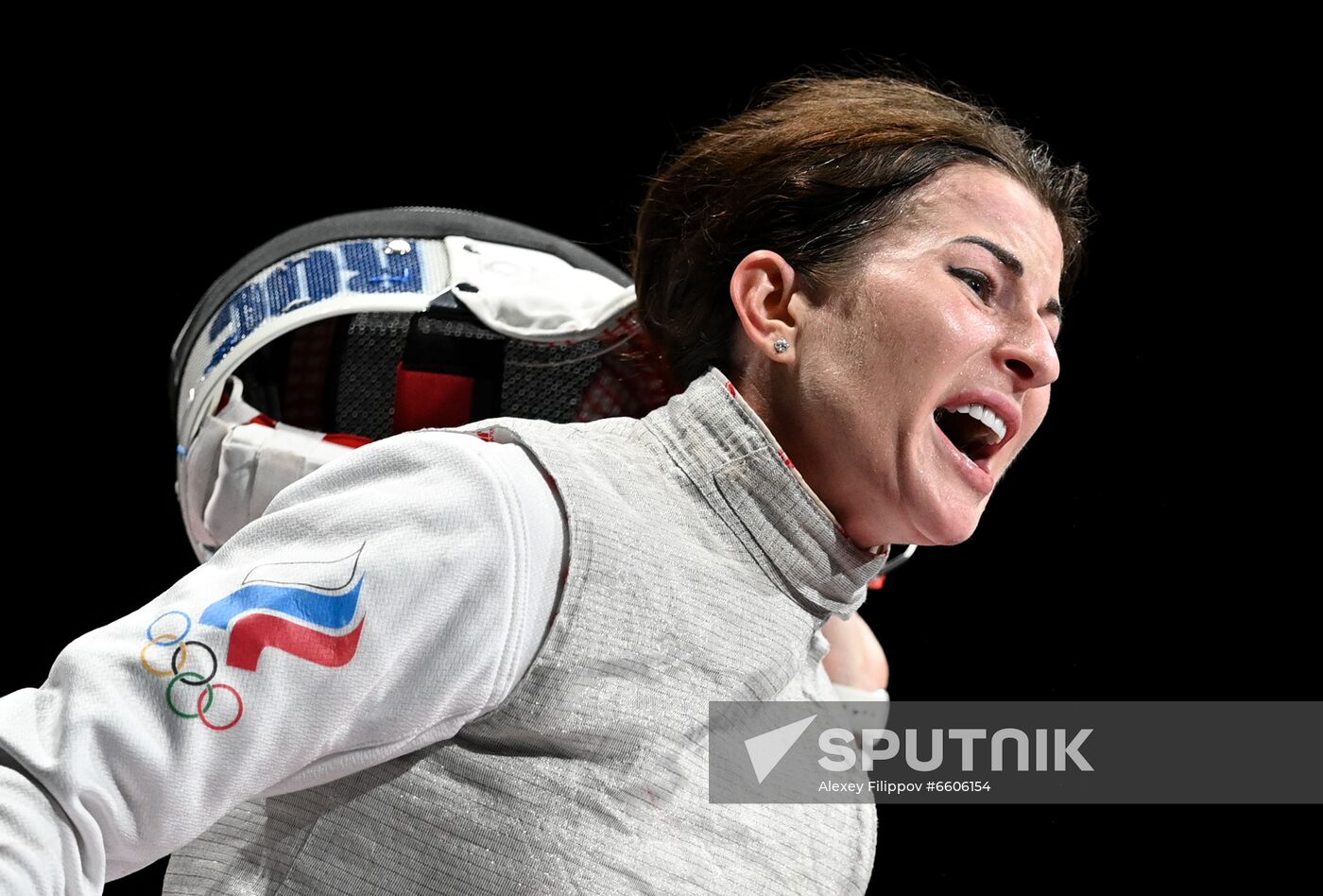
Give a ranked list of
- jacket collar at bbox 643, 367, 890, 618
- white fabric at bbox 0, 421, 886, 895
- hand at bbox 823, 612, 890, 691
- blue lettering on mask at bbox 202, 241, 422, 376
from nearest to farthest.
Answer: white fabric at bbox 0, 421, 886, 895 → jacket collar at bbox 643, 367, 890, 618 → blue lettering on mask at bbox 202, 241, 422, 376 → hand at bbox 823, 612, 890, 691

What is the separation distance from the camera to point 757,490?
40.8 inches

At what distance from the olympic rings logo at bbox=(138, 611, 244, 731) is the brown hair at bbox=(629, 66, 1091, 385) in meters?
0.51

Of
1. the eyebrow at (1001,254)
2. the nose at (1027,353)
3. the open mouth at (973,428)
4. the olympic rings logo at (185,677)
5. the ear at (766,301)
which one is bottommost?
the olympic rings logo at (185,677)

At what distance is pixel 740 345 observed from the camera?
1.14m

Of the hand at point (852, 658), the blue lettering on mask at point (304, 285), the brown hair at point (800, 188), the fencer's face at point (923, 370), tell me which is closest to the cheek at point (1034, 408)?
the fencer's face at point (923, 370)

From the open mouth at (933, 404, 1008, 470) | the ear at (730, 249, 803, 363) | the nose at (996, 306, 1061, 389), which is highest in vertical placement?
the ear at (730, 249, 803, 363)

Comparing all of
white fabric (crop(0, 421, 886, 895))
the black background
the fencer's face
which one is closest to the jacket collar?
the fencer's face

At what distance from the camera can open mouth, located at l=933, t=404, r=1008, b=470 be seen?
1.08 metres

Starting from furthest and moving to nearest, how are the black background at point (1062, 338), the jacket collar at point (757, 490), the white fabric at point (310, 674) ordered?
the black background at point (1062, 338), the jacket collar at point (757, 490), the white fabric at point (310, 674)

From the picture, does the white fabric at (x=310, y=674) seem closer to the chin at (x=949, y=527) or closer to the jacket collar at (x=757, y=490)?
the jacket collar at (x=757, y=490)

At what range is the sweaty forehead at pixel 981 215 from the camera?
110 centimetres

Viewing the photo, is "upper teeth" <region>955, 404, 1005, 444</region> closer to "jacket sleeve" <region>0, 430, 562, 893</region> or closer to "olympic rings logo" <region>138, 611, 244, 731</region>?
"jacket sleeve" <region>0, 430, 562, 893</region>

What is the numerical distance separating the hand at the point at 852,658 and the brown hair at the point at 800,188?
15.2 inches

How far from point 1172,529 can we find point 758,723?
3.01 feet
